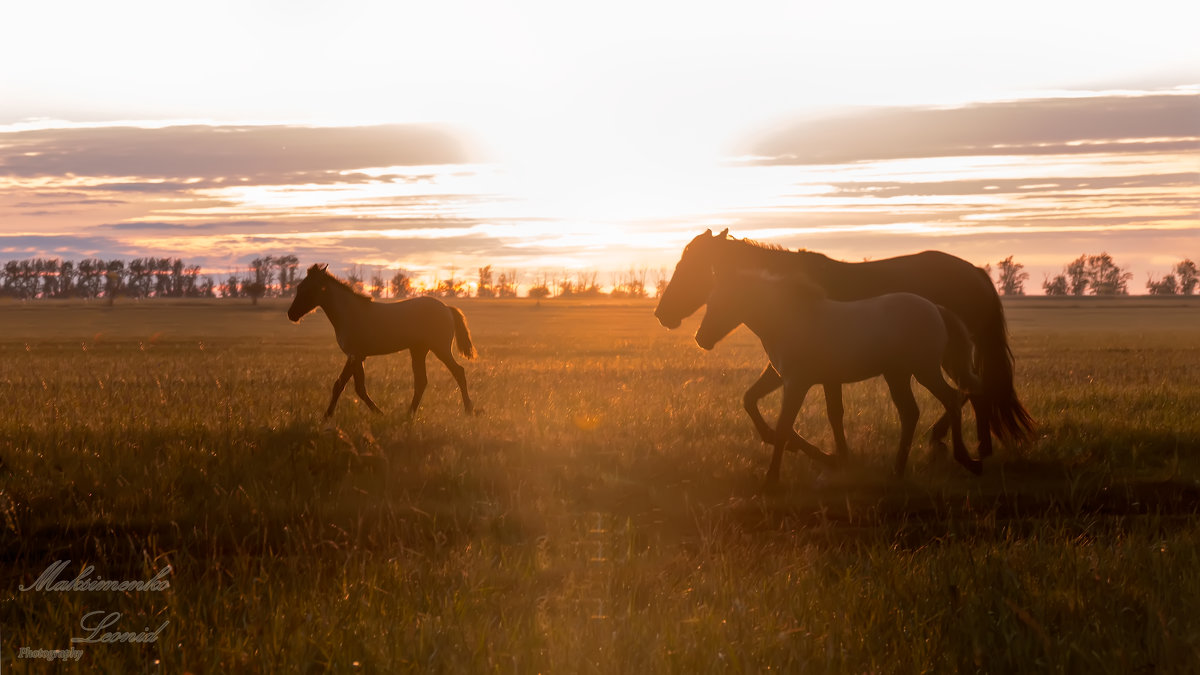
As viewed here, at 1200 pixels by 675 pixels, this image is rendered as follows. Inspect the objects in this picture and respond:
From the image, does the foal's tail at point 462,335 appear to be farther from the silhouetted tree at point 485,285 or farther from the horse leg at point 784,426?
the silhouetted tree at point 485,285

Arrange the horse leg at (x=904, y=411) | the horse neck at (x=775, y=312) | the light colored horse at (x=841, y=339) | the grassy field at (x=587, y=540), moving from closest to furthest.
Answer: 1. the grassy field at (x=587, y=540)
2. the horse leg at (x=904, y=411)
3. the light colored horse at (x=841, y=339)
4. the horse neck at (x=775, y=312)

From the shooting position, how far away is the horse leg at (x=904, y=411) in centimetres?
832

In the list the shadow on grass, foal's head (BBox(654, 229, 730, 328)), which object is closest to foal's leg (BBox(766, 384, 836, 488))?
foal's head (BBox(654, 229, 730, 328))

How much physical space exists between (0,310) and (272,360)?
7107cm

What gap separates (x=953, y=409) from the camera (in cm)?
861

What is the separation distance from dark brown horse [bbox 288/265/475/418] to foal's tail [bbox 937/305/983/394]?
21.2 ft

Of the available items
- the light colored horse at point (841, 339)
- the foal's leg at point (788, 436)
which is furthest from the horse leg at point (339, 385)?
the foal's leg at point (788, 436)

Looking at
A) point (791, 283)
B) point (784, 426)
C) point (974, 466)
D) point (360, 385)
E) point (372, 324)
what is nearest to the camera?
point (784, 426)

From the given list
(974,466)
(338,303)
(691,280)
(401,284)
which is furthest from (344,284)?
(401,284)

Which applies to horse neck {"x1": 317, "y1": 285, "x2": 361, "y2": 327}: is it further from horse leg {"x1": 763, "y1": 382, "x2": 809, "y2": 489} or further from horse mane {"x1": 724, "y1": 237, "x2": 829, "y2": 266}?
horse leg {"x1": 763, "y1": 382, "x2": 809, "y2": 489}

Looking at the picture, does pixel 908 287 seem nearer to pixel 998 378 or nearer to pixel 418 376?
pixel 998 378

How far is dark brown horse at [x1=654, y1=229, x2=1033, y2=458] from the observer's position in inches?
371

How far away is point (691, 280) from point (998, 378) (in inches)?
141

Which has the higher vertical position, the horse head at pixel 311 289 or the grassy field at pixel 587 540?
the horse head at pixel 311 289
